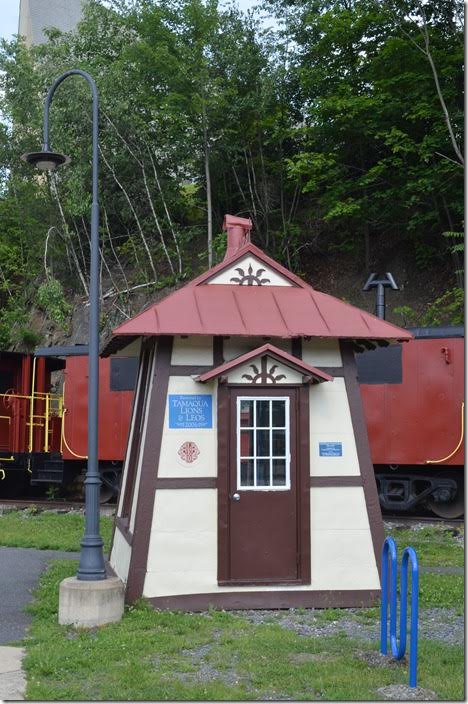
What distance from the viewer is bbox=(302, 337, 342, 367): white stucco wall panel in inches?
348

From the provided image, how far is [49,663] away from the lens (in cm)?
621

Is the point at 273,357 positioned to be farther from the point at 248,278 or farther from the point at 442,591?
the point at 442,591

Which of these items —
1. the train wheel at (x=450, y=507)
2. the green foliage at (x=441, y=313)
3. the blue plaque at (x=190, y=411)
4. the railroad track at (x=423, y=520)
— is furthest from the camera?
the green foliage at (x=441, y=313)

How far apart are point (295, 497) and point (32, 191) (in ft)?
79.3

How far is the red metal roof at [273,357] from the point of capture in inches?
326

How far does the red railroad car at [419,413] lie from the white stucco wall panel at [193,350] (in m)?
6.92

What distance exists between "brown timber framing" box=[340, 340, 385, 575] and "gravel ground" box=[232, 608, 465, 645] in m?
0.75

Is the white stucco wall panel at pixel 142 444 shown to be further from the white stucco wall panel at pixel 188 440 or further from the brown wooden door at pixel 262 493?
the brown wooden door at pixel 262 493

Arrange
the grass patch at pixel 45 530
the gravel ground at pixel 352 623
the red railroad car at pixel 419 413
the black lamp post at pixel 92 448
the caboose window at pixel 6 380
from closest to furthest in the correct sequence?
the gravel ground at pixel 352 623 → the black lamp post at pixel 92 448 → the grass patch at pixel 45 530 → the red railroad car at pixel 419 413 → the caboose window at pixel 6 380

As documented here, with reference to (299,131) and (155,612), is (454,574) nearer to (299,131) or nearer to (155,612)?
(155,612)

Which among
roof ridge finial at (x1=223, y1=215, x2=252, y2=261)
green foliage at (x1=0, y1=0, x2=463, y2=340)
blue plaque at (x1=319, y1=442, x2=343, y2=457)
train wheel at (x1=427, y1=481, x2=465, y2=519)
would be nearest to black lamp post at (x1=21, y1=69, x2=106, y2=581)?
roof ridge finial at (x1=223, y1=215, x2=252, y2=261)

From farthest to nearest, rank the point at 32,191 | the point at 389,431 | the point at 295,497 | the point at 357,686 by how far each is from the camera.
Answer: the point at 32,191, the point at 389,431, the point at 295,497, the point at 357,686

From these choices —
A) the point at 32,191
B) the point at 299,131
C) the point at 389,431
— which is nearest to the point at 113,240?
the point at 32,191

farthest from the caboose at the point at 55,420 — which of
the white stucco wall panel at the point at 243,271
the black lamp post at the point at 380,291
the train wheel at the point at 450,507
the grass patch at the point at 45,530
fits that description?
the white stucco wall panel at the point at 243,271
